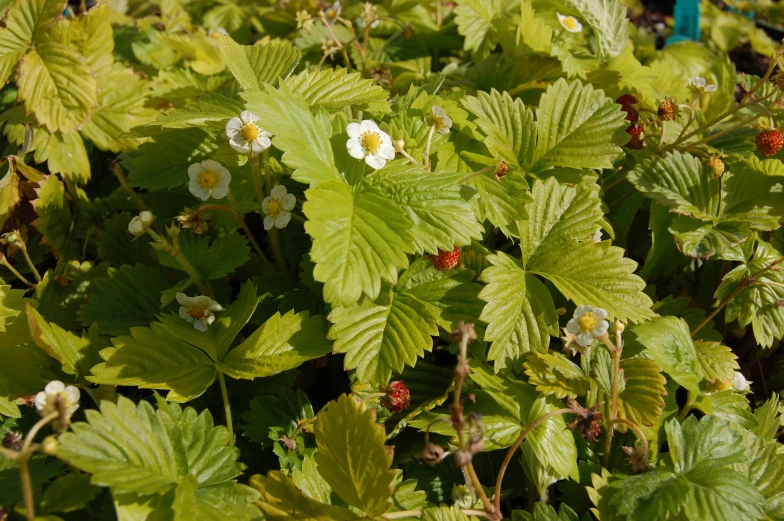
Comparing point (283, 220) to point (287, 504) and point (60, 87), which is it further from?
point (60, 87)

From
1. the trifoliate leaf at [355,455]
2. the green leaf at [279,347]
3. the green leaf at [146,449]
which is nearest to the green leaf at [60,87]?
the green leaf at [279,347]

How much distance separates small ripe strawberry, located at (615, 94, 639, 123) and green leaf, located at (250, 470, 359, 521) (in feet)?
5.07

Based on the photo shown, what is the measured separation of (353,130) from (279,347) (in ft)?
1.84

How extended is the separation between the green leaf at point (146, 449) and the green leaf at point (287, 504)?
3.0 inches

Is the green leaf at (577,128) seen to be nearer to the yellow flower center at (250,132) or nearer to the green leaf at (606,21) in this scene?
the green leaf at (606,21)

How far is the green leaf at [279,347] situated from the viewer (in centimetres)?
158

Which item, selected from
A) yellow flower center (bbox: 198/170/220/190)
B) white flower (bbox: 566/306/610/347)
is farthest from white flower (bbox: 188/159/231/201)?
white flower (bbox: 566/306/610/347)

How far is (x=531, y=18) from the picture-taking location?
2.33 m

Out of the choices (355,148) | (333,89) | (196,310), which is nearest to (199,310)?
(196,310)

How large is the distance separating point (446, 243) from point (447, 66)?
59.4 inches

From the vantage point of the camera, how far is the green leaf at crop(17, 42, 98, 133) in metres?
2.20

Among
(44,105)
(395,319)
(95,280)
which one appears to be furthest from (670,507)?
(44,105)

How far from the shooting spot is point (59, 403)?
3.95ft

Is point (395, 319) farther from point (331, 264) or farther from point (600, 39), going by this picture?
point (600, 39)
